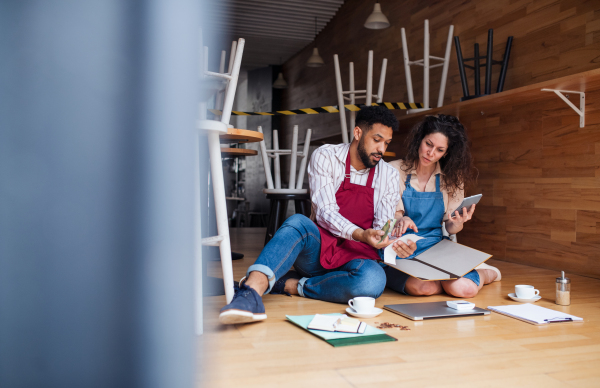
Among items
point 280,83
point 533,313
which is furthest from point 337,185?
point 280,83

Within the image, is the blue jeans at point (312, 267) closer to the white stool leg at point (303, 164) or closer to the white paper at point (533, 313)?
the white paper at point (533, 313)

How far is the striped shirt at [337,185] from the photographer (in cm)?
221

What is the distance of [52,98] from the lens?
0.92 ft

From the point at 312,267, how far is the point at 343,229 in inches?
10.1

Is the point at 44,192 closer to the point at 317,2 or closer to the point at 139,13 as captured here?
the point at 139,13

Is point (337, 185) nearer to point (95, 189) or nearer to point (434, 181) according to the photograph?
point (434, 181)

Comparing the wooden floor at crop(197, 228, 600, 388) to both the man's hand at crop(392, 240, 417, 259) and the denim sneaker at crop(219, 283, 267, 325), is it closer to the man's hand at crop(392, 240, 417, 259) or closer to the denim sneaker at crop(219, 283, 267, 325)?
the denim sneaker at crop(219, 283, 267, 325)

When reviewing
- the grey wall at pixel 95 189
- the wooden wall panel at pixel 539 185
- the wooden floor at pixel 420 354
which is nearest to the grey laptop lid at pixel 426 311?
the wooden floor at pixel 420 354

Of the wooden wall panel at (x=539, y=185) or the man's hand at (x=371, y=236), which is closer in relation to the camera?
the man's hand at (x=371, y=236)

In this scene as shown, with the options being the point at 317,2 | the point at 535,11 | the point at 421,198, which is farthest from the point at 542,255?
the point at 317,2

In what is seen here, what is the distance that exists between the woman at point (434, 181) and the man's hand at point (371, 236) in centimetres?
46

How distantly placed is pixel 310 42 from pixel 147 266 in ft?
29.8

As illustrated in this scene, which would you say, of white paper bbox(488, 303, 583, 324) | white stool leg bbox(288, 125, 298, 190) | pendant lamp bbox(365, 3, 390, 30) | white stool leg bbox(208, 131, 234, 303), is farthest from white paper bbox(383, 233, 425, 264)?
pendant lamp bbox(365, 3, 390, 30)

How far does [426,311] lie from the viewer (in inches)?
78.5
